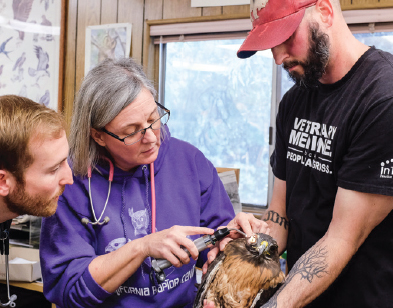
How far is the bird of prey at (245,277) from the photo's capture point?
1205mm

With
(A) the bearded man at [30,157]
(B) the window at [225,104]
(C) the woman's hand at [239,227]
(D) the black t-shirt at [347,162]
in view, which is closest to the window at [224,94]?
(B) the window at [225,104]

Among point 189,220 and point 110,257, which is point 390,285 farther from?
point 110,257

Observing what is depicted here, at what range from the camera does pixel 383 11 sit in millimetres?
2498

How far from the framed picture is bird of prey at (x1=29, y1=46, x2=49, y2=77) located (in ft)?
1.06

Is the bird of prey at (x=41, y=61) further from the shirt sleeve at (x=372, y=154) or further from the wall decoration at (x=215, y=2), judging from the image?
the shirt sleeve at (x=372, y=154)

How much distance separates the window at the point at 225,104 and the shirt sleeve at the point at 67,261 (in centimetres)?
199

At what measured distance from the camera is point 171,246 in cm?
115

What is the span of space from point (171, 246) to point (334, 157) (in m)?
0.58

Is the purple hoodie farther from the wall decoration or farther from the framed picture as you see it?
the framed picture

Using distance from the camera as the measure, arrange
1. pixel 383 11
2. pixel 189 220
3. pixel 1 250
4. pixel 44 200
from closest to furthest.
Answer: pixel 44 200, pixel 189 220, pixel 1 250, pixel 383 11

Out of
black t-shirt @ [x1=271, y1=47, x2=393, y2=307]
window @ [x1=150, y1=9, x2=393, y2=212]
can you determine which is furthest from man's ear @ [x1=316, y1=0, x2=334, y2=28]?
window @ [x1=150, y1=9, x2=393, y2=212]

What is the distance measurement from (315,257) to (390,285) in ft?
0.85

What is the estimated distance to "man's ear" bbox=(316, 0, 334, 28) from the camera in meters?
1.29

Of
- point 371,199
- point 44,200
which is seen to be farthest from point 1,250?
point 371,199
